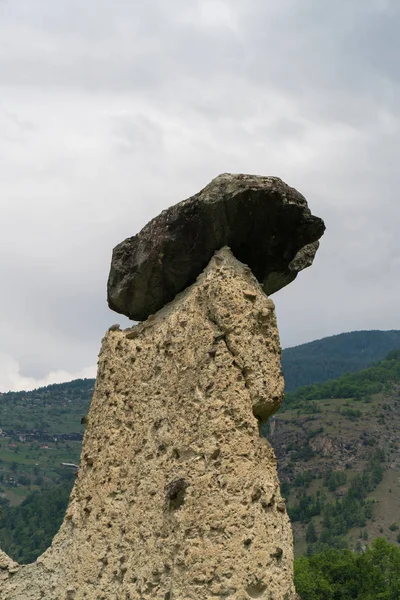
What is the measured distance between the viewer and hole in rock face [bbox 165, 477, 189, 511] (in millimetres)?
6738

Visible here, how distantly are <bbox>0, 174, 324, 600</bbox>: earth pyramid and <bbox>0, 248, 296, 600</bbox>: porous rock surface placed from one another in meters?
0.01

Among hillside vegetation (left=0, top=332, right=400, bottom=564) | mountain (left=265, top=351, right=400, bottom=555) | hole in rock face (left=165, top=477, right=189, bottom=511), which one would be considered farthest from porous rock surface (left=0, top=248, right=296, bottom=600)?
mountain (left=265, top=351, right=400, bottom=555)

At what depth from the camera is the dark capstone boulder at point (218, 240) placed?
7.79 metres

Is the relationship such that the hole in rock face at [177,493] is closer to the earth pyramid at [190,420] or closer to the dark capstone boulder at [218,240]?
the earth pyramid at [190,420]

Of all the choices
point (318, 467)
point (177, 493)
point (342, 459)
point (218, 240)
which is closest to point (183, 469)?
point (177, 493)

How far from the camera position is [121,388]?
815 centimetres

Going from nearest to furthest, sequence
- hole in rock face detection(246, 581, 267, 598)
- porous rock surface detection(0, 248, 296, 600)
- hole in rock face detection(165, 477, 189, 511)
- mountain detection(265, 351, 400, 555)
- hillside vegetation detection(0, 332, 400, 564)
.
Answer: hole in rock face detection(246, 581, 267, 598)
porous rock surface detection(0, 248, 296, 600)
hole in rock face detection(165, 477, 189, 511)
hillside vegetation detection(0, 332, 400, 564)
mountain detection(265, 351, 400, 555)

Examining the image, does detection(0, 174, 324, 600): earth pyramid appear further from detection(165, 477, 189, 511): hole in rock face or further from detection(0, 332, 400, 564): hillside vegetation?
detection(0, 332, 400, 564): hillside vegetation

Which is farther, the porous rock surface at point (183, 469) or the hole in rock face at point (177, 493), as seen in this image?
the hole in rock face at point (177, 493)

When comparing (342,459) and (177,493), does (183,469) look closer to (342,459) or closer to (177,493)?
(177,493)

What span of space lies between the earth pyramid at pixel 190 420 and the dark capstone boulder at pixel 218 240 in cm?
1

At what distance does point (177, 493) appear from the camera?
22.2 ft

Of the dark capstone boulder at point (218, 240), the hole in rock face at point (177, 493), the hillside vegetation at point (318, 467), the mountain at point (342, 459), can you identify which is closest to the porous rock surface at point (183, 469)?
the hole in rock face at point (177, 493)

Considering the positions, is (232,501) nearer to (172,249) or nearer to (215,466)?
(215,466)
